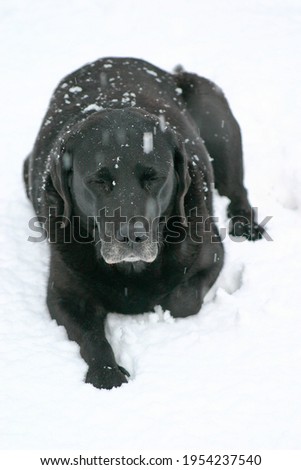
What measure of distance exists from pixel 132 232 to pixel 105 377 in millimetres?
767

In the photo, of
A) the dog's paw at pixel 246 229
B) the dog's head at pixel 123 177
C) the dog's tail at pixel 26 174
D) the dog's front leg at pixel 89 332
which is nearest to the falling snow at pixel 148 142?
the dog's head at pixel 123 177

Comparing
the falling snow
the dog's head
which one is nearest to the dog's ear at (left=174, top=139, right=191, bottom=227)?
the dog's head

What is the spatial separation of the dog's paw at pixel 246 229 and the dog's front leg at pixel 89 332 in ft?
4.54

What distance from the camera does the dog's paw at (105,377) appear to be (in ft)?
10.9

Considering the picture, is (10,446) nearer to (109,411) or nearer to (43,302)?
(109,411)

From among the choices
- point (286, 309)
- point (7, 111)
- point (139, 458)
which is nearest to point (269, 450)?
point (139, 458)

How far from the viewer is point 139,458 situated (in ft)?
9.45

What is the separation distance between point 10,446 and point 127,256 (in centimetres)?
113

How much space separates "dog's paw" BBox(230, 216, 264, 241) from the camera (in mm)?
4691

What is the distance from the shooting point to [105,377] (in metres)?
3.36

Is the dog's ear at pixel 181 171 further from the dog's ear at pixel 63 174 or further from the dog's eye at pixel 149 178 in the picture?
the dog's ear at pixel 63 174

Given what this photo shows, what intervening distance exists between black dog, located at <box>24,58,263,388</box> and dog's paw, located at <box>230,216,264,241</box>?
0.01m

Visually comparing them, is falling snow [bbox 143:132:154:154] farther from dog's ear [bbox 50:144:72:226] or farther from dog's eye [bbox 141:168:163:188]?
dog's ear [bbox 50:144:72:226]

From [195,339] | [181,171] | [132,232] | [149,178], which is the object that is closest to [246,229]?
[181,171]
